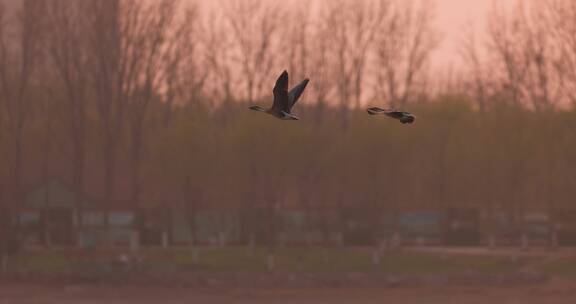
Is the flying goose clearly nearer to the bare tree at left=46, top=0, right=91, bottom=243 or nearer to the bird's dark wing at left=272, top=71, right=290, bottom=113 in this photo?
the bird's dark wing at left=272, top=71, right=290, bottom=113

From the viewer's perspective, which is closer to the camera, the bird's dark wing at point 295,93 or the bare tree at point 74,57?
the bird's dark wing at point 295,93

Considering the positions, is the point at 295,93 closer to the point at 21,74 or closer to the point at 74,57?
the point at 74,57

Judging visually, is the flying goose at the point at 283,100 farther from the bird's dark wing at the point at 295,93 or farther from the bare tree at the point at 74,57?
the bare tree at the point at 74,57

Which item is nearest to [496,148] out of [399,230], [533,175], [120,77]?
[533,175]

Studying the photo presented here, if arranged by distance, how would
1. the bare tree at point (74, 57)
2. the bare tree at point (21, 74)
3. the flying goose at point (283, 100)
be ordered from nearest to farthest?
the flying goose at point (283, 100) < the bare tree at point (21, 74) < the bare tree at point (74, 57)

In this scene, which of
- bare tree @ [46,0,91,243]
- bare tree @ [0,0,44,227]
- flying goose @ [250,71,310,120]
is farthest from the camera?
bare tree @ [46,0,91,243]

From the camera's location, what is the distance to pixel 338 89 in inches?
2908

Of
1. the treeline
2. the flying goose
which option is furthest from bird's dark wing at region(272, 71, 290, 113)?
the treeline

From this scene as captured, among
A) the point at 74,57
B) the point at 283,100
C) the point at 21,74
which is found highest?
the point at 74,57

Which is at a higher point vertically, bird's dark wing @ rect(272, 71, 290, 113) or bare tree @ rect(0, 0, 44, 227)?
bare tree @ rect(0, 0, 44, 227)

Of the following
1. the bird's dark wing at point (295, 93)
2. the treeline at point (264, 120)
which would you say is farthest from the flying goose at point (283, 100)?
the treeline at point (264, 120)

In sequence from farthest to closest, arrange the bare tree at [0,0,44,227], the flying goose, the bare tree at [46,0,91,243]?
1. the bare tree at [46,0,91,243]
2. the bare tree at [0,0,44,227]
3. the flying goose

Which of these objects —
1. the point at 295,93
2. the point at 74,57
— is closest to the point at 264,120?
the point at 74,57

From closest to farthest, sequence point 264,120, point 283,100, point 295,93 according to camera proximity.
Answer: point 283,100 < point 295,93 < point 264,120
